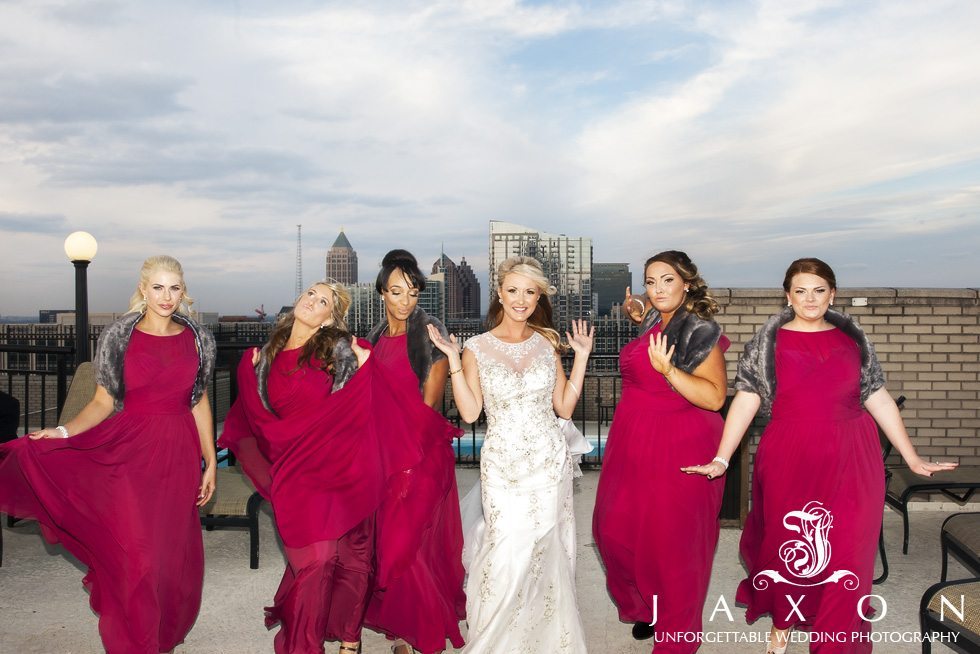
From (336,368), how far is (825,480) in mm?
2589

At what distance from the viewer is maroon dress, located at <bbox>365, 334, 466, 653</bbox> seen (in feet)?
13.0

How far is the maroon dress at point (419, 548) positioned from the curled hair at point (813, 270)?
2012 mm

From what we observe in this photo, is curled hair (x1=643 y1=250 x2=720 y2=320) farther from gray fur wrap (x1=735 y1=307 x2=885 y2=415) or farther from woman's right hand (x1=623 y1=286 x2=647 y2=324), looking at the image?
woman's right hand (x1=623 y1=286 x2=647 y2=324)

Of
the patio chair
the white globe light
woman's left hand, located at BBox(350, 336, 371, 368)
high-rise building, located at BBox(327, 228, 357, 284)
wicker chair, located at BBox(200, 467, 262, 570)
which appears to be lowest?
wicker chair, located at BBox(200, 467, 262, 570)

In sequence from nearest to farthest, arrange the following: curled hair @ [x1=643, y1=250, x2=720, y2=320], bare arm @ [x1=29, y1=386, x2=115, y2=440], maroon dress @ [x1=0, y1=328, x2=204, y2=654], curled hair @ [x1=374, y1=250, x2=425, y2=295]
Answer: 1. maroon dress @ [x1=0, y1=328, x2=204, y2=654]
2. bare arm @ [x1=29, y1=386, x2=115, y2=440]
3. curled hair @ [x1=643, y1=250, x2=720, y2=320]
4. curled hair @ [x1=374, y1=250, x2=425, y2=295]

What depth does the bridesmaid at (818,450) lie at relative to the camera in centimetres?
375

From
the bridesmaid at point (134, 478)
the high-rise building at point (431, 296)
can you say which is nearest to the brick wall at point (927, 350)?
the high-rise building at point (431, 296)

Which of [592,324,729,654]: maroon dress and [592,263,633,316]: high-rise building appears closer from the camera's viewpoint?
[592,324,729,654]: maroon dress

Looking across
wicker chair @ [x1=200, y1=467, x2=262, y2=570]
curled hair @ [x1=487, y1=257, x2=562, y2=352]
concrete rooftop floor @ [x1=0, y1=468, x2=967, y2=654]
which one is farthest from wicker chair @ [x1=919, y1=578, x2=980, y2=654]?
wicker chair @ [x1=200, y1=467, x2=262, y2=570]

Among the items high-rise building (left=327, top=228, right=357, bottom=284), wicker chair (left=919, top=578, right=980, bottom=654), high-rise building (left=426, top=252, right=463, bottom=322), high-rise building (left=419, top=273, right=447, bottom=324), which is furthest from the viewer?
high-rise building (left=327, top=228, right=357, bottom=284)

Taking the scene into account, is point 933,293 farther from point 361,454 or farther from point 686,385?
point 361,454

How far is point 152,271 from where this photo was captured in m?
3.90

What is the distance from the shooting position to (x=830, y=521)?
3.81 m

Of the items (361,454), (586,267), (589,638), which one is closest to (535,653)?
(589,638)
